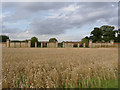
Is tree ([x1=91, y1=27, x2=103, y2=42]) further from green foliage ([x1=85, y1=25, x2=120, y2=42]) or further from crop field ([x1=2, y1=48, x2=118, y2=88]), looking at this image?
crop field ([x1=2, y1=48, x2=118, y2=88])

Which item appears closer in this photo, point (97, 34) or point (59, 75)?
point (59, 75)

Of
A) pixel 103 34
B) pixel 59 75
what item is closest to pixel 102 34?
pixel 103 34

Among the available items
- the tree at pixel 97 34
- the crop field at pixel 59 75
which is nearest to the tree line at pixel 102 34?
the tree at pixel 97 34

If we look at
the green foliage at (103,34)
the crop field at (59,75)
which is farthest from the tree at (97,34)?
the crop field at (59,75)

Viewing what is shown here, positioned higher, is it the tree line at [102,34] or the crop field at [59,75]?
the tree line at [102,34]

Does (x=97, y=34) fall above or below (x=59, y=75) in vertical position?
above

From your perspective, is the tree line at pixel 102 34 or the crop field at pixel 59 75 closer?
the crop field at pixel 59 75

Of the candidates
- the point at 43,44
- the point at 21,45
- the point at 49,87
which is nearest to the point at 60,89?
the point at 49,87

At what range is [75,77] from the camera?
343 cm

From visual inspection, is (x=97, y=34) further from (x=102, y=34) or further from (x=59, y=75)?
(x=59, y=75)

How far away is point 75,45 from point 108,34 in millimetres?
15991

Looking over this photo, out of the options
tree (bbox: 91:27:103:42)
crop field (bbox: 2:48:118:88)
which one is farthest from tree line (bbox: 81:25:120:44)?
crop field (bbox: 2:48:118:88)

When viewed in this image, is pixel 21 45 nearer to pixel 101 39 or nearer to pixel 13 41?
pixel 13 41

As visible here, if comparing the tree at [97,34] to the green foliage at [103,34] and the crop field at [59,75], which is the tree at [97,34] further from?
the crop field at [59,75]
